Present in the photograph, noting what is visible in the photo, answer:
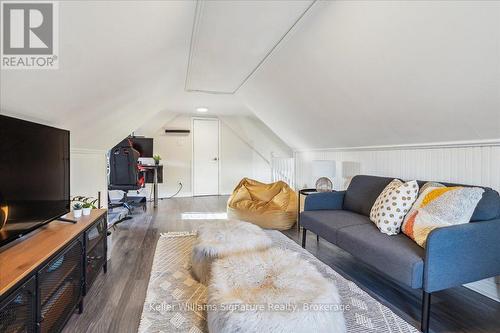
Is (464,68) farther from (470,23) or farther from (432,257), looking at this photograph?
(432,257)

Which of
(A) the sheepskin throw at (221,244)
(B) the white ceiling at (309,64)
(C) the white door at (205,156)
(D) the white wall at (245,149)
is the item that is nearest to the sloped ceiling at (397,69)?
(B) the white ceiling at (309,64)

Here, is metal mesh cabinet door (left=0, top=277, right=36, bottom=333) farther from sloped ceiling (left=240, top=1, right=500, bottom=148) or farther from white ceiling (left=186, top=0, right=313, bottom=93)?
sloped ceiling (left=240, top=1, right=500, bottom=148)

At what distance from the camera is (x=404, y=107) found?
7.12 ft

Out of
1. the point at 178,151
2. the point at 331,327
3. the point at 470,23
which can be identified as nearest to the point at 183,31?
the point at 470,23

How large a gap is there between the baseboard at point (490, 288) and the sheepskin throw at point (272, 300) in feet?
4.90

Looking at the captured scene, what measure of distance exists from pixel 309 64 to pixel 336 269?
77.3 inches

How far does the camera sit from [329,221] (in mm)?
2389

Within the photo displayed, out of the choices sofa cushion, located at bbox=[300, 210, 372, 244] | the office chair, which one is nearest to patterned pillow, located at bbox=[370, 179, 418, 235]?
sofa cushion, located at bbox=[300, 210, 372, 244]

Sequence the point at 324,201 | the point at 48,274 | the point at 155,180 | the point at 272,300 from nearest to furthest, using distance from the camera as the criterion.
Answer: the point at 272,300
the point at 48,274
the point at 324,201
the point at 155,180

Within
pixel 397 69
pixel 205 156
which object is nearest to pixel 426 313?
pixel 397 69

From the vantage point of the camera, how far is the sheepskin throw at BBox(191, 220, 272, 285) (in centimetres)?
186

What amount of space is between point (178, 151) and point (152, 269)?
4.40 m

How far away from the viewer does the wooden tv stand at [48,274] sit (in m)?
1.01

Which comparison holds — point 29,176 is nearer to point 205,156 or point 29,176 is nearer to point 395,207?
point 395,207
